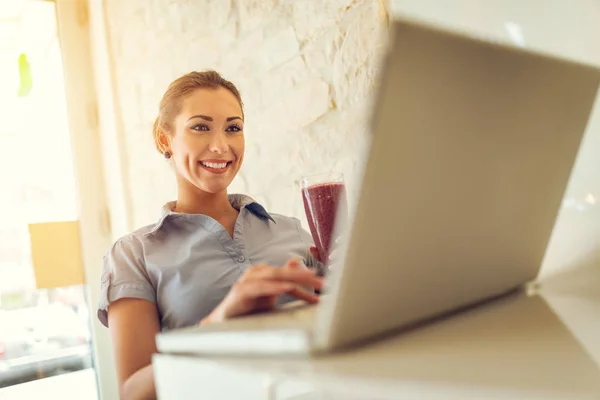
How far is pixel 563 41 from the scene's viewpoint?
604 millimetres

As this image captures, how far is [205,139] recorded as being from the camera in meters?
1.19

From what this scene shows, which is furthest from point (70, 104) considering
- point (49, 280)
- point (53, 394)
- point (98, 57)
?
point (53, 394)

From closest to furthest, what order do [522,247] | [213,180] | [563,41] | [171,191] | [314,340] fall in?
[314,340] → [522,247] → [563,41] → [213,180] → [171,191]

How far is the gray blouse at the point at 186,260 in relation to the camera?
0.99m

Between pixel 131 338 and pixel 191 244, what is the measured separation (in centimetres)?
23

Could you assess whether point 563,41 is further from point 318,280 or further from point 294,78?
point 294,78

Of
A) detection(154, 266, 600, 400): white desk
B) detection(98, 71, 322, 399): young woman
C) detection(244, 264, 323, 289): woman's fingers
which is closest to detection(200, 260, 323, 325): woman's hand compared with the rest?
detection(244, 264, 323, 289): woman's fingers

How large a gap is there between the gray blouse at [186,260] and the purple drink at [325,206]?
0.48 feet

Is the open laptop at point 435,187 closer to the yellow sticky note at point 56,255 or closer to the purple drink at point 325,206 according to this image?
the purple drink at point 325,206

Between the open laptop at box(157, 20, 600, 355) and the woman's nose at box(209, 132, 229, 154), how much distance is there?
2.81 ft

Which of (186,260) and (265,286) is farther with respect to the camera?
(186,260)

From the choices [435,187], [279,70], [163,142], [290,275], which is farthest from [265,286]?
[279,70]

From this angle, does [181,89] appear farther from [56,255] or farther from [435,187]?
[56,255]

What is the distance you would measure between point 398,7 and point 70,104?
2288 mm
